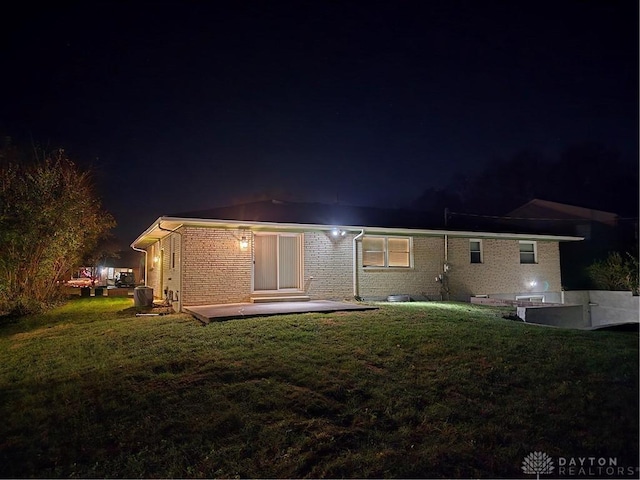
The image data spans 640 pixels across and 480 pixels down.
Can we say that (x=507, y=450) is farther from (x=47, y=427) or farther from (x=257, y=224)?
(x=257, y=224)

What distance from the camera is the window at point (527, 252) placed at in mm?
17447

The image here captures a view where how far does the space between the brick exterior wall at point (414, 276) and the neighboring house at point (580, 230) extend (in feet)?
26.9

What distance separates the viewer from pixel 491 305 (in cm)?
1370

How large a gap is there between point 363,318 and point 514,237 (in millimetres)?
10414

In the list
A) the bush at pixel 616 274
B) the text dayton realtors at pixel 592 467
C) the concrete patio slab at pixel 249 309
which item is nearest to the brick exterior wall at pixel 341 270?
the concrete patio slab at pixel 249 309

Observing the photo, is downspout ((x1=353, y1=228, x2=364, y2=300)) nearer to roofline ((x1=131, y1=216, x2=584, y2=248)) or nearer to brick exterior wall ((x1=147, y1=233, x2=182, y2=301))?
roofline ((x1=131, y1=216, x2=584, y2=248))

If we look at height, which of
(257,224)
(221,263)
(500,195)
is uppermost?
(500,195)

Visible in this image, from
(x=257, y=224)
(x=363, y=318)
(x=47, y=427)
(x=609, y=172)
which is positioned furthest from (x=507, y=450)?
(x=609, y=172)

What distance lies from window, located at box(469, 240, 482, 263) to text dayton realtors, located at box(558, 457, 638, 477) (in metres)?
13.3

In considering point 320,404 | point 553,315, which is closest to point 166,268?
point 320,404

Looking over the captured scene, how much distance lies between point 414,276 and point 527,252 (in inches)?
234

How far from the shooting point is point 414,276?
49.4 feet

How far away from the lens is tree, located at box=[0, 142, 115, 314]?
44.5 feet

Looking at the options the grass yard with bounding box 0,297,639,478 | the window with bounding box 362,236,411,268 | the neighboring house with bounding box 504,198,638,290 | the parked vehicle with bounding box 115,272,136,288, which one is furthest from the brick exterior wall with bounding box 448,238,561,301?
the parked vehicle with bounding box 115,272,136,288
